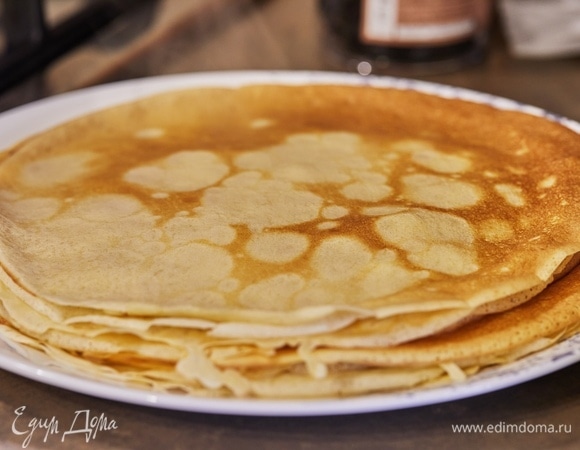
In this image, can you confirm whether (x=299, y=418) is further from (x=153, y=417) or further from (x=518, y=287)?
(x=518, y=287)

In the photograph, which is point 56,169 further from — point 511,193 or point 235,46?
point 235,46

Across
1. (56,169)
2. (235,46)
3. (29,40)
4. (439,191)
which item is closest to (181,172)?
(56,169)

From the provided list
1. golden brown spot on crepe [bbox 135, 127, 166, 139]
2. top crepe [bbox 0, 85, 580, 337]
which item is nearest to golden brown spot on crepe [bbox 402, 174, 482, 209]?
top crepe [bbox 0, 85, 580, 337]

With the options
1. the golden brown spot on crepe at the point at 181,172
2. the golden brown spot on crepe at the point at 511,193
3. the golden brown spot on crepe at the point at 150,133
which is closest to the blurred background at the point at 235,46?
the golden brown spot on crepe at the point at 150,133

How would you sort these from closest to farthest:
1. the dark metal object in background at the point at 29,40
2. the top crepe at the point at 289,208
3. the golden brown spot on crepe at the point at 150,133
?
the top crepe at the point at 289,208 < the golden brown spot on crepe at the point at 150,133 < the dark metal object in background at the point at 29,40

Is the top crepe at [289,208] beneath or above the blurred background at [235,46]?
above

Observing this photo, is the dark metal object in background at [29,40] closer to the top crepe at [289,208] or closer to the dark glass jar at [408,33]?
the top crepe at [289,208]

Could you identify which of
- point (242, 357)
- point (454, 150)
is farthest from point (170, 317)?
point (454, 150)
